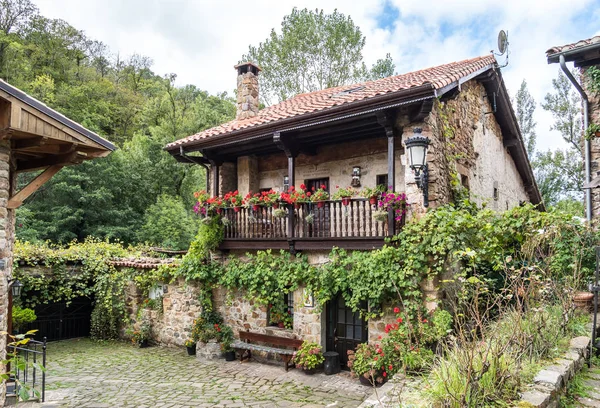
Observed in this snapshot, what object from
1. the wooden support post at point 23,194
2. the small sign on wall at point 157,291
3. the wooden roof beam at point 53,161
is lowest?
the small sign on wall at point 157,291

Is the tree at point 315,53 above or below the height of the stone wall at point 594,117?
above

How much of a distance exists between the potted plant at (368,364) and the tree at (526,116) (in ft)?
69.1

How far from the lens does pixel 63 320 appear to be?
12469 millimetres

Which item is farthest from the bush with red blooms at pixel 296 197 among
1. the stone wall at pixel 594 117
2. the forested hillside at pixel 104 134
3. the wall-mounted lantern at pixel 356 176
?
the forested hillside at pixel 104 134

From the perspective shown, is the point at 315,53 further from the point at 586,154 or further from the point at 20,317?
the point at 20,317

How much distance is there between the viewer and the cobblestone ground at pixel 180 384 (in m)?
6.90

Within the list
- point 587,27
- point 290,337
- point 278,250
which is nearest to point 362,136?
point 278,250

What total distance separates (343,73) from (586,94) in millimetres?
13446

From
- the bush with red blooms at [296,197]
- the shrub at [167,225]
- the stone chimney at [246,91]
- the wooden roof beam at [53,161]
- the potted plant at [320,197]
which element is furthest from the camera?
the shrub at [167,225]

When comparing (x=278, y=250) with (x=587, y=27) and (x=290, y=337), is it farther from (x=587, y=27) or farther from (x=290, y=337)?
(x=587, y=27)

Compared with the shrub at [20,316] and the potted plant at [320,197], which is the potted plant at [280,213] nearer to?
the potted plant at [320,197]

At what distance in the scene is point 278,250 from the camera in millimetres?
9422

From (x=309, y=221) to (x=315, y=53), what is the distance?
14.2m

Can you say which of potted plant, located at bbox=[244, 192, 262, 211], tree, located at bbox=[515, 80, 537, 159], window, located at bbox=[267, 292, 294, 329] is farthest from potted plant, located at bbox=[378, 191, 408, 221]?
tree, located at bbox=[515, 80, 537, 159]
